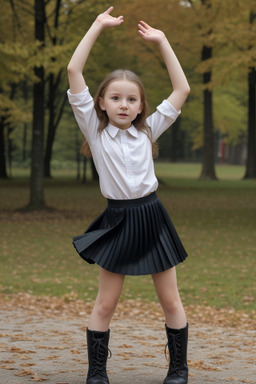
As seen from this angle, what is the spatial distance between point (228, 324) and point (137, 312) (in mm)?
1053

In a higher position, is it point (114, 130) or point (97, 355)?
point (114, 130)

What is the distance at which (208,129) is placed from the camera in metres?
32.8

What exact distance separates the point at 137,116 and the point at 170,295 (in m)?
1.08

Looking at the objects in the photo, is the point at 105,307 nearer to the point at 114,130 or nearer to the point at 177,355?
the point at 177,355

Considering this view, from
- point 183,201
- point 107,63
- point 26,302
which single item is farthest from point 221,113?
point 26,302

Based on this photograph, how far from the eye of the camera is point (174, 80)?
165 inches

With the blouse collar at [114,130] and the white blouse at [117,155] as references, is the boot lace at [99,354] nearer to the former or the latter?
the white blouse at [117,155]

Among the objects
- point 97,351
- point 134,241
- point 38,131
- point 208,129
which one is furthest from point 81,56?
point 208,129

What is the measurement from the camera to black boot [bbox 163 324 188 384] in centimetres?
402

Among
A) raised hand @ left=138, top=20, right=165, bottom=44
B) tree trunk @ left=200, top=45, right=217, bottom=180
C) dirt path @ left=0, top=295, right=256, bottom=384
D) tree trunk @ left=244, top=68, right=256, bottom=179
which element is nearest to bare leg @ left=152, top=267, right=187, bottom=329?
dirt path @ left=0, top=295, right=256, bottom=384

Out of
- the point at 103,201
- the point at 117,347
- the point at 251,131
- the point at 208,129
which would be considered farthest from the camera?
the point at 251,131

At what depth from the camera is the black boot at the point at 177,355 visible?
4.02m

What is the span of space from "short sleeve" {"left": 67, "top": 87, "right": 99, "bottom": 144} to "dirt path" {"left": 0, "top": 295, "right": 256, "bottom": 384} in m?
1.44

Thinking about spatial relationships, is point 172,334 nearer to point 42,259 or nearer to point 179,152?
point 42,259
